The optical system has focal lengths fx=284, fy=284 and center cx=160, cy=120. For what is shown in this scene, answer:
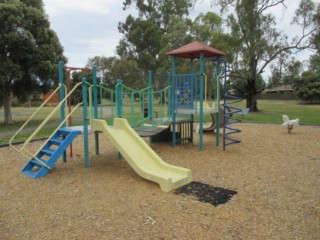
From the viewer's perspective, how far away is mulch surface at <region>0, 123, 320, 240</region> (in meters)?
2.92

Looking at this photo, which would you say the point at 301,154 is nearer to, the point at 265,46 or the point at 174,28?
the point at 265,46

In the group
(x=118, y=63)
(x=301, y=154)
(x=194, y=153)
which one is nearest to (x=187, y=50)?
(x=194, y=153)

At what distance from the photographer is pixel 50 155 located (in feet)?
16.6

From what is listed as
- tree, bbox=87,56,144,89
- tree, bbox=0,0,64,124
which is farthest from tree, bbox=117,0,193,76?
tree, bbox=0,0,64,124

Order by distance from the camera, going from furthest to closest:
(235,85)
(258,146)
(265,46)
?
(235,85)
(265,46)
(258,146)

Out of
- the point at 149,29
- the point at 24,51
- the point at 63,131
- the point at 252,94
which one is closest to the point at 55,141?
the point at 63,131

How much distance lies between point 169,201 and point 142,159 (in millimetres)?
1271

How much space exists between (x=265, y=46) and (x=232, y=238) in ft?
60.8

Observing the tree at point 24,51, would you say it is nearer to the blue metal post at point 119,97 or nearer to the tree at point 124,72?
the blue metal post at point 119,97

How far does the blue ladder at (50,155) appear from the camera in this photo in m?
4.89

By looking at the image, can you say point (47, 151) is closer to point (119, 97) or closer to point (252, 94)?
point (119, 97)

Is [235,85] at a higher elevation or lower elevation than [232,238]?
higher

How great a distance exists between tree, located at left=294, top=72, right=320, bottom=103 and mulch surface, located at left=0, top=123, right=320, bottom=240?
31.4 m

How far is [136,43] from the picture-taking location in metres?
37.2
